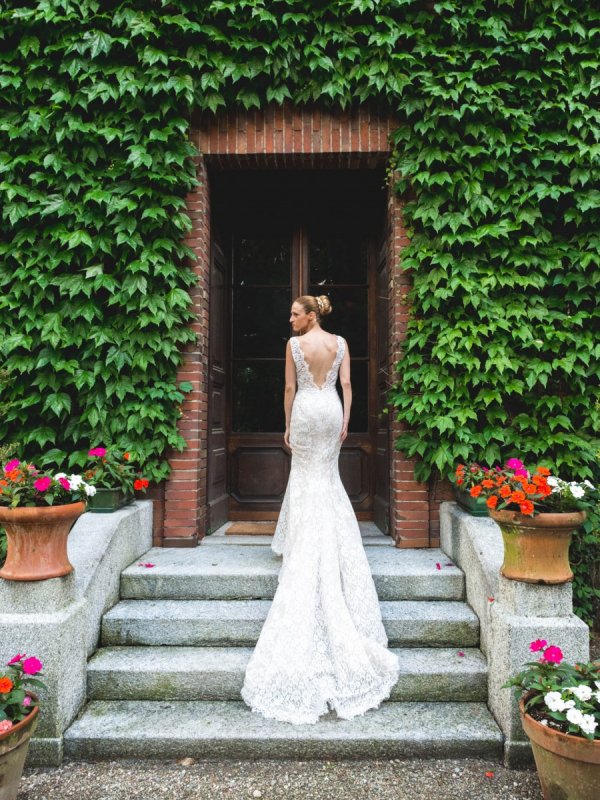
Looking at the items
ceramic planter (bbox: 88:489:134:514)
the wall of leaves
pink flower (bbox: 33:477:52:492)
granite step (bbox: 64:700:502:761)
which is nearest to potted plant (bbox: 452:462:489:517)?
the wall of leaves

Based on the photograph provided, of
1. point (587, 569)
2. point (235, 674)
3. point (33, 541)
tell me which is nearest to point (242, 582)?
point (235, 674)

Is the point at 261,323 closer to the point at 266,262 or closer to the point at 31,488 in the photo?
the point at 266,262

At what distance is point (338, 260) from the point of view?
5.58 meters

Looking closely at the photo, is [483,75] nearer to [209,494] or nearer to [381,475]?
[381,475]

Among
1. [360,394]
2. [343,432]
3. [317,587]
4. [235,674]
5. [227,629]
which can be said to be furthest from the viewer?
[360,394]

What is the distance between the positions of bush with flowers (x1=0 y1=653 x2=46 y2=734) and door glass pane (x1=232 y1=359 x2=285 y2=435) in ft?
10.5

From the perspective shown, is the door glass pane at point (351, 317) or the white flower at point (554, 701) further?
the door glass pane at point (351, 317)

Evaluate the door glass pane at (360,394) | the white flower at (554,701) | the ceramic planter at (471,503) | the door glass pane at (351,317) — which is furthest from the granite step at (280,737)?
the door glass pane at (351,317)

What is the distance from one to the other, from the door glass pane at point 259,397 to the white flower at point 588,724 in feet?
12.1

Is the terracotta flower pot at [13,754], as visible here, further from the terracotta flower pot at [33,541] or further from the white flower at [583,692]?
the white flower at [583,692]

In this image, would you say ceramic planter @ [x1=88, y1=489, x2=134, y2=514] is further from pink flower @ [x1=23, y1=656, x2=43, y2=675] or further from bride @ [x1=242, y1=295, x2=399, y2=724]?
pink flower @ [x1=23, y1=656, x2=43, y2=675]

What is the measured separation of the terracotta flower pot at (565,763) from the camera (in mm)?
2316

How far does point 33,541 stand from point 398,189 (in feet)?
11.8

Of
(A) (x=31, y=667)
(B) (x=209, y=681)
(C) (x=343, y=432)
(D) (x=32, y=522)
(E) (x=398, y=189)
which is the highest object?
(E) (x=398, y=189)
